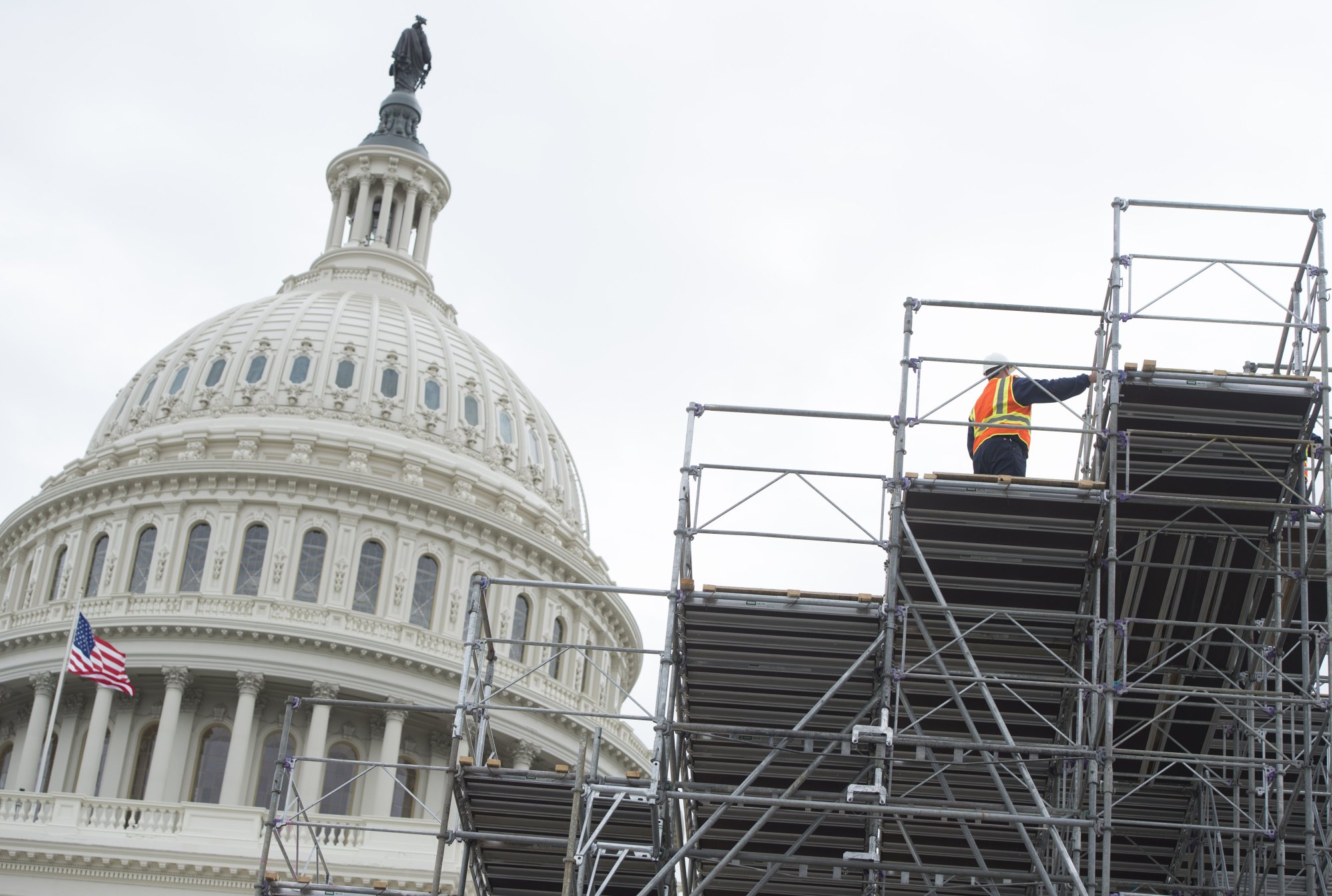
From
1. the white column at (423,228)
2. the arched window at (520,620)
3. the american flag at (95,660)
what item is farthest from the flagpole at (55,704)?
the white column at (423,228)

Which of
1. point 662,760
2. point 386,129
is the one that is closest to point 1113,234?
point 662,760

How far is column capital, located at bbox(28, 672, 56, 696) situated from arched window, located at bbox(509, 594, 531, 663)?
13813 millimetres

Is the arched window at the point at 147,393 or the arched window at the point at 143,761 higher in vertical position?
the arched window at the point at 147,393

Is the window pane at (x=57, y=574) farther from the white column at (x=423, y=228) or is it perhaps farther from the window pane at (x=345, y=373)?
the white column at (x=423, y=228)

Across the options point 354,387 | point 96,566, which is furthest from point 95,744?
point 354,387

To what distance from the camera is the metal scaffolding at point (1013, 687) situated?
19172 mm

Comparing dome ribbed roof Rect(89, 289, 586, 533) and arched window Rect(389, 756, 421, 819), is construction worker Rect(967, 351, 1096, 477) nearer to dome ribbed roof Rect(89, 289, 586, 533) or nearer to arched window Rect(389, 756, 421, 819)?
arched window Rect(389, 756, 421, 819)

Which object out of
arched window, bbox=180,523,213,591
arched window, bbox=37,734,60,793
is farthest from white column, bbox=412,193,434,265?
arched window, bbox=37,734,60,793

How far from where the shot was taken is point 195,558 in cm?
5938

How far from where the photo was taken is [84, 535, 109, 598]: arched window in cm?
6009

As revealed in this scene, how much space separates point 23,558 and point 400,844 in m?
25.0

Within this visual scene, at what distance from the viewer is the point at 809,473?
66.1ft

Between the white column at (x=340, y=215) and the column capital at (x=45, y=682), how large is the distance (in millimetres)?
23925

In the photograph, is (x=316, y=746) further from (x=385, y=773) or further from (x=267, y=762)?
(x=267, y=762)
